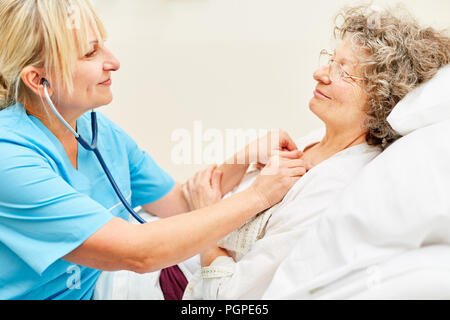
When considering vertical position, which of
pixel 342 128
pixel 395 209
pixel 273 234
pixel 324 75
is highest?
pixel 324 75

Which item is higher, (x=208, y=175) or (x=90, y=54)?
(x=90, y=54)

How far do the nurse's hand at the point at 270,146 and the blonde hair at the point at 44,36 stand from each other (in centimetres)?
56

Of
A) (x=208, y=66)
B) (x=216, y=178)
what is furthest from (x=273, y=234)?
(x=208, y=66)

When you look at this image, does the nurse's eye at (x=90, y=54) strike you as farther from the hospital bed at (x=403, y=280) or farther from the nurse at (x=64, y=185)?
the hospital bed at (x=403, y=280)

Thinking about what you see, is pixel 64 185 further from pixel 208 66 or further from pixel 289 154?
pixel 208 66

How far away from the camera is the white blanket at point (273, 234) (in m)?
1.13

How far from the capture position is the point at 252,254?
117cm

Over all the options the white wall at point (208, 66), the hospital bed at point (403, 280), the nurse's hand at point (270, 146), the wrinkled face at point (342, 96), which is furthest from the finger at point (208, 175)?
the white wall at point (208, 66)

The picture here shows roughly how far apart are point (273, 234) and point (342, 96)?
407 millimetres

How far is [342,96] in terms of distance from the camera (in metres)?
1.26
